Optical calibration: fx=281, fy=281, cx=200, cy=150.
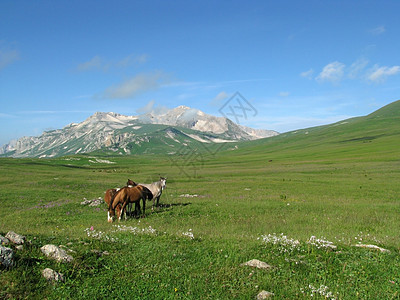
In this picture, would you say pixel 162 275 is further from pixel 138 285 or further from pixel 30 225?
pixel 30 225

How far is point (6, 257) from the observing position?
27.6ft

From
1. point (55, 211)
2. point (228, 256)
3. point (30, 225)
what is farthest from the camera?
point (55, 211)

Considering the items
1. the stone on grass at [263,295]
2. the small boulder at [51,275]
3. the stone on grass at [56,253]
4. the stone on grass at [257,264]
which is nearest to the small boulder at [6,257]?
the small boulder at [51,275]

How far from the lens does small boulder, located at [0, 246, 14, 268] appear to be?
830 cm

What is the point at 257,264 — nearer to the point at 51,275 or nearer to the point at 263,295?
the point at 263,295

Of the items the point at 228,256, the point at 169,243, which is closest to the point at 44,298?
the point at 169,243

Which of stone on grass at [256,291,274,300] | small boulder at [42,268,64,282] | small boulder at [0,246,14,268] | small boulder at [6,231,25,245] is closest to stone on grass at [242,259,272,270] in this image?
A: stone on grass at [256,291,274,300]

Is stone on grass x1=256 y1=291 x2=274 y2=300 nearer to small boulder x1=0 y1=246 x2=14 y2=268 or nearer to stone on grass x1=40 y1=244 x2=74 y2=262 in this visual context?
stone on grass x1=40 y1=244 x2=74 y2=262

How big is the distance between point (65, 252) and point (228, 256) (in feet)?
19.6

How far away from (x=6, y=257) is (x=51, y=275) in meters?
1.43

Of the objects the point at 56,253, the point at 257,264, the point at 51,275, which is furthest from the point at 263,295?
the point at 56,253

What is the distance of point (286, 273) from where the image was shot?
972 cm

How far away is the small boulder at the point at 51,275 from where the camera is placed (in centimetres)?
841

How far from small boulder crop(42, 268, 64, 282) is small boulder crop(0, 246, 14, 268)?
1.00 m
